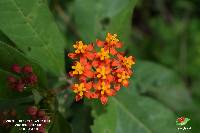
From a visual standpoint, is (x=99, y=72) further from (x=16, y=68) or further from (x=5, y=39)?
(x=5, y=39)

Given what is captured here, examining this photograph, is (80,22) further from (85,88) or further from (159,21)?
(159,21)

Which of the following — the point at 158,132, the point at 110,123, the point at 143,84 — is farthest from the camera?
the point at 143,84

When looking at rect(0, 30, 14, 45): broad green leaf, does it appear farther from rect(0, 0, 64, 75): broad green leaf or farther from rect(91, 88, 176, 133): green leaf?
rect(91, 88, 176, 133): green leaf

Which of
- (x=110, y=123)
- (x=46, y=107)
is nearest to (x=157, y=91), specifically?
(x=110, y=123)

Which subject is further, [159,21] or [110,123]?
[159,21]

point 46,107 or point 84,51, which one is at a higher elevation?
point 84,51

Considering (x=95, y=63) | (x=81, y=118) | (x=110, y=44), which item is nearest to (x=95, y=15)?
(x=81, y=118)

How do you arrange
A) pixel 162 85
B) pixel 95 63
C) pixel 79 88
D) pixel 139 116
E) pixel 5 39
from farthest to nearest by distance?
pixel 162 85
pixel 139 116
pixel 5 39
pixel 95 63
pixel 79 88
